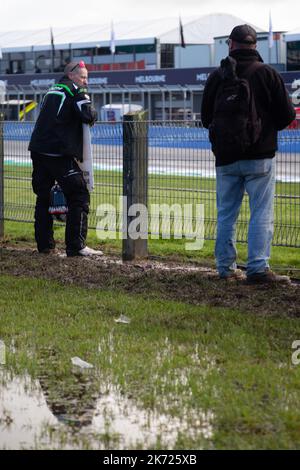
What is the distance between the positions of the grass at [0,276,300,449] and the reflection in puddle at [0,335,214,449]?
1 centimetres

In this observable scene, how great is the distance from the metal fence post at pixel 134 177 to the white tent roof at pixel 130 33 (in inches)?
1765

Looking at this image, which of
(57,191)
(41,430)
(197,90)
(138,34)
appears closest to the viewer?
(41,430)

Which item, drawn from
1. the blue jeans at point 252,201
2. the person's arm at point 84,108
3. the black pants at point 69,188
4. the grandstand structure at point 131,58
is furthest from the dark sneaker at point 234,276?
the grandstand structure at point 131,58

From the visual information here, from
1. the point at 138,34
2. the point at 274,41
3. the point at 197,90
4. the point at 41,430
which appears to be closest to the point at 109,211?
the point at 41,430

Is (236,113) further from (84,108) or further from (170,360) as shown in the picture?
(170,360)

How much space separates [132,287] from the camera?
27.8 feet

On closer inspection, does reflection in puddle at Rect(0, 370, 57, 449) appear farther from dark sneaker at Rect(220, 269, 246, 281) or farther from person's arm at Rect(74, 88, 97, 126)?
person's arm at Rect(74, 88, 97, 126)

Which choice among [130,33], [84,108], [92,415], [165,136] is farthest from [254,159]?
[130,33]

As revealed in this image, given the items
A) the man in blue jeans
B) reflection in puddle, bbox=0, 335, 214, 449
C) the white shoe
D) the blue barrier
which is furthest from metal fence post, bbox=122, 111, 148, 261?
reflection in puddle, bbox=0, 335, 214, 449

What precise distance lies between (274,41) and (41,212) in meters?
38.5

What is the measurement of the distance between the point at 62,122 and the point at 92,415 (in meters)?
5.25

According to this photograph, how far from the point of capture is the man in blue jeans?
26.7 ft

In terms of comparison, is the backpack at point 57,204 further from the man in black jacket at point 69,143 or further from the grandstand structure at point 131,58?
the grandstand structure at point 131,58

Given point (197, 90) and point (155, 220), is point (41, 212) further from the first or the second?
point (197, 90)
